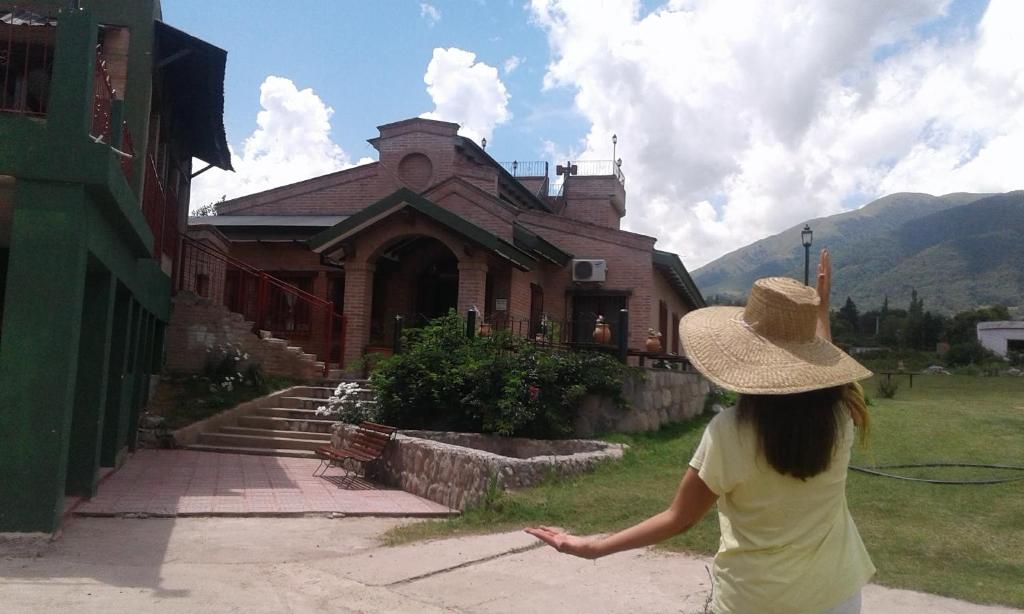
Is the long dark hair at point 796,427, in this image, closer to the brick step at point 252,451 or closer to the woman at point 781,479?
the woman at point 781,479

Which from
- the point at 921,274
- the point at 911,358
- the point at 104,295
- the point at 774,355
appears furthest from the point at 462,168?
the point at 921,274

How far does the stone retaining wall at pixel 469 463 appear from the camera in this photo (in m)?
9.33

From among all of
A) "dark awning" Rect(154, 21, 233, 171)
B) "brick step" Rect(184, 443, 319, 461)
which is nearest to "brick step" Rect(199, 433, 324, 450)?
"brick step" Rect(184, 443, 319, 461)

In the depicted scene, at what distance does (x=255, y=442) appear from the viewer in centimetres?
1368

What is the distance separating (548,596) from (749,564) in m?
3.63

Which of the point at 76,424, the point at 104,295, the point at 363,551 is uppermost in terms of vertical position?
the point at 104,295

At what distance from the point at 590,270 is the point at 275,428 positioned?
8.93 metres

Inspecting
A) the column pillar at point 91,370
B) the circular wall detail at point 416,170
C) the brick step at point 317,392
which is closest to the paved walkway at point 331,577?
the column pillar at point 91,370

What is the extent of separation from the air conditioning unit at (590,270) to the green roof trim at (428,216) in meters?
2.24

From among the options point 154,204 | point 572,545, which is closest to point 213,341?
point 154,204

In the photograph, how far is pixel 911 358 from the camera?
5178cm

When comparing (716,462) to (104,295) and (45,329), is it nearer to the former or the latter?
(45,329)

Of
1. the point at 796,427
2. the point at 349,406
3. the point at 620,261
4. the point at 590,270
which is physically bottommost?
the point at 349,406

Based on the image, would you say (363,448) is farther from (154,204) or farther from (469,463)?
(154,204)
